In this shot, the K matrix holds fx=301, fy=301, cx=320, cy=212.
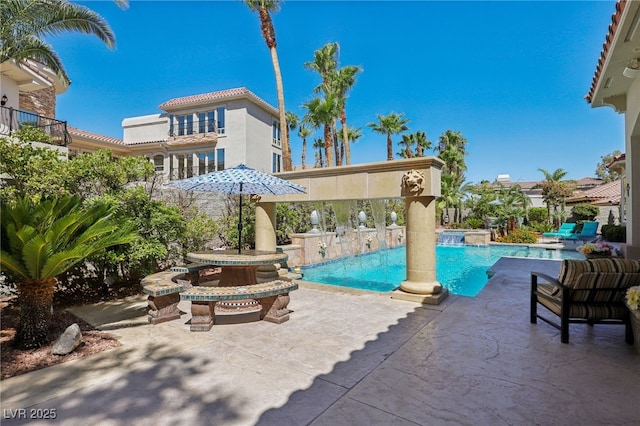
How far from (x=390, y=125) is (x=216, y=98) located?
18427 mm

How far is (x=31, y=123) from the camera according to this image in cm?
1428

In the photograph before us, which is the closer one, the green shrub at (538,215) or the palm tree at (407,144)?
the green shrub at (538,215)

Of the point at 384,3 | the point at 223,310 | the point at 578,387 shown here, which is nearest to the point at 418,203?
the point at 578,387

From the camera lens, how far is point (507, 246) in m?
19.6

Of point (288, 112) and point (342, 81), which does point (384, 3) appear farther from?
point (288, 112)

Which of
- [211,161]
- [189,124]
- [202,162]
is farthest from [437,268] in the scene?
[189,124]

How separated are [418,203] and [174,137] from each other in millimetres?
27232

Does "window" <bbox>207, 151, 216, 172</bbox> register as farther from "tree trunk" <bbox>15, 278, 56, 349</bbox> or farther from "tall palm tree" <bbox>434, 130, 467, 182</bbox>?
"tall palm tree" <bbox>434, 130, 467, 182</bbox>

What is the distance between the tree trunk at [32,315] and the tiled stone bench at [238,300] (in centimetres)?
180

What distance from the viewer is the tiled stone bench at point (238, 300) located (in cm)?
505

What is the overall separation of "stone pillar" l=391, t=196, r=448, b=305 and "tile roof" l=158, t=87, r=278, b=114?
23.2 m

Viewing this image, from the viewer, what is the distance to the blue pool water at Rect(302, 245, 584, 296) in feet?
35.7

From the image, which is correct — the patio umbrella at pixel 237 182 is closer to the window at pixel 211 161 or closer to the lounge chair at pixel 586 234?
the lounge chair at pixel 586 234

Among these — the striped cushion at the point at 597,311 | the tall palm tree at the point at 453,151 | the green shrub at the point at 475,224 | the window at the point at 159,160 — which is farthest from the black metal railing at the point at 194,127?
the striped cushion at the point at 597,311
